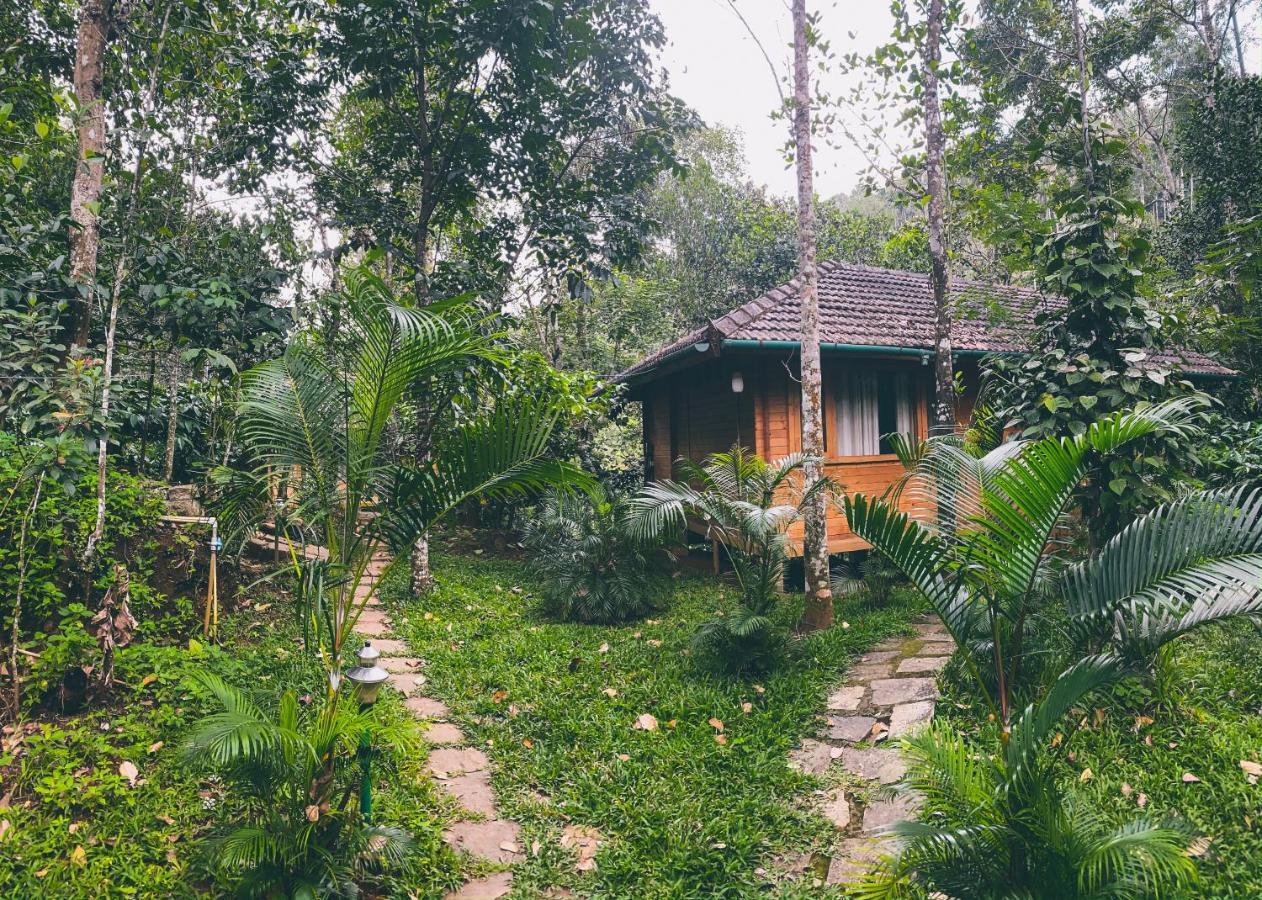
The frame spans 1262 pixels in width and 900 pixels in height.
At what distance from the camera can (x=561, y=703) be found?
15.5 ft

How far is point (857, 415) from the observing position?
8.93m

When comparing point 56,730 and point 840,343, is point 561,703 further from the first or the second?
point 840,343

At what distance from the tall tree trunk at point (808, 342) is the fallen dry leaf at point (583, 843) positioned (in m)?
3.33

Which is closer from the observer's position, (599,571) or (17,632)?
(17,632)

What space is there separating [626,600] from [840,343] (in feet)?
12.7

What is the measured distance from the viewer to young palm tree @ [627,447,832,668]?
512cm

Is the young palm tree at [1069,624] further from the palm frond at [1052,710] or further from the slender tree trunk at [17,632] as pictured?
the slender tree trunk at [17,632]

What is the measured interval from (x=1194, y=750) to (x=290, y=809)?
172 inches

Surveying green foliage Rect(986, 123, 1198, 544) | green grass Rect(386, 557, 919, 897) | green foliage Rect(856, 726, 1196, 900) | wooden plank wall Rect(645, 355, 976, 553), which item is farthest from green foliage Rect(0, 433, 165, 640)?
green foliage Rect(986, 123, 1198, 544)

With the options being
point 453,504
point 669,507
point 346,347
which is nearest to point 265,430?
point 346,347

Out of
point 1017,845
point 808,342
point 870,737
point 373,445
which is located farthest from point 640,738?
point 808,342

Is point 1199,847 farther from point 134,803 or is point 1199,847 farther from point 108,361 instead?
point 108,361

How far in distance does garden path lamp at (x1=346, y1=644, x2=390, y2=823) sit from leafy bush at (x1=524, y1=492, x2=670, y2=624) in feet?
12.2

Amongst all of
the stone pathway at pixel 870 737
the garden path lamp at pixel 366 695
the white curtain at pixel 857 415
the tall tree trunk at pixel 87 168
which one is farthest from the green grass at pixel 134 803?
the white curtain at pixel 857 415
